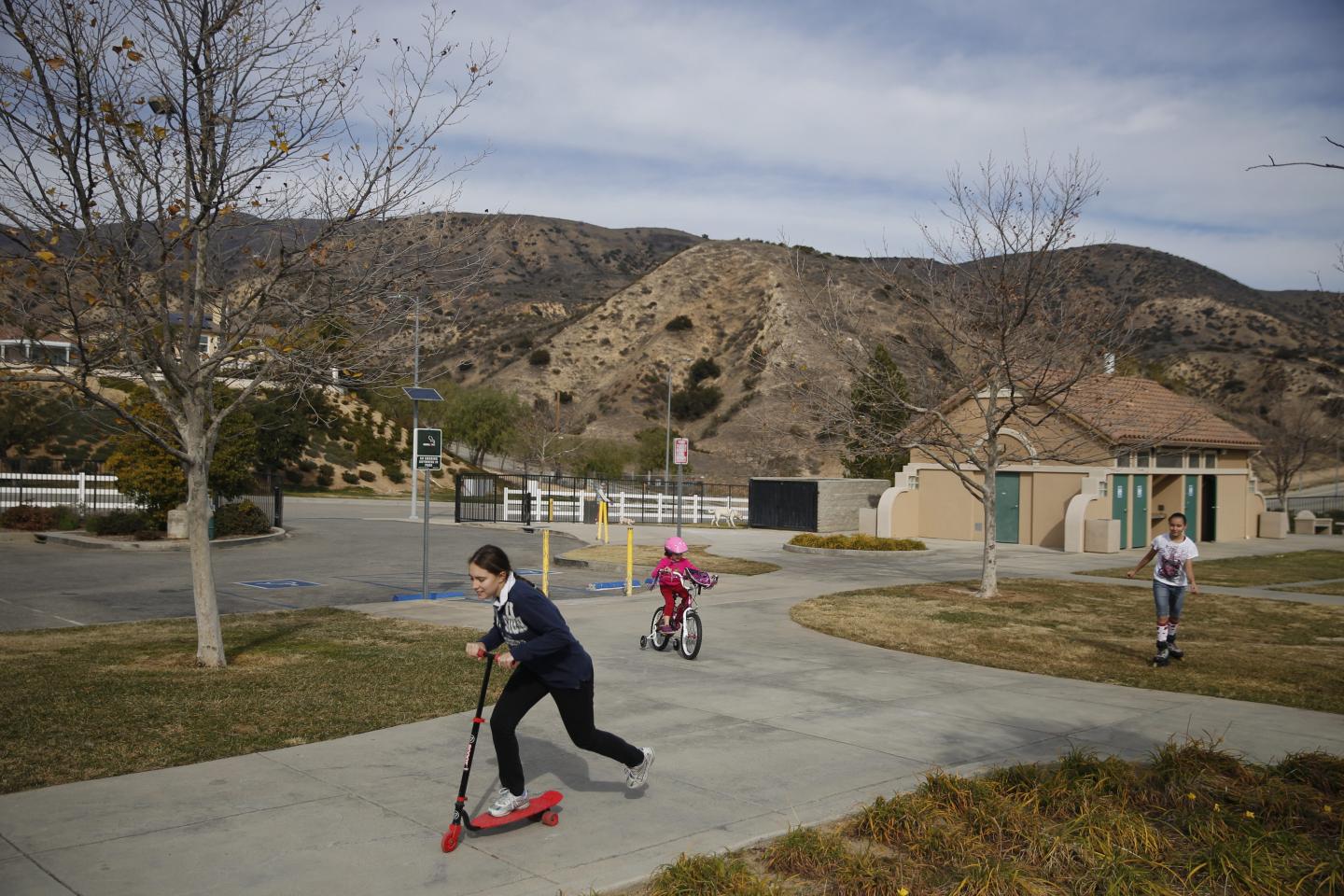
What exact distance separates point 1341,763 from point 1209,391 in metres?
79.3

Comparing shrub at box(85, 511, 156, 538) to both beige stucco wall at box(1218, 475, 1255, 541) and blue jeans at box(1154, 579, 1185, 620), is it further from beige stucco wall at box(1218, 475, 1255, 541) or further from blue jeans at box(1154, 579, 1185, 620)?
beige stucco wall at box(1218, 475, 1255, 541)

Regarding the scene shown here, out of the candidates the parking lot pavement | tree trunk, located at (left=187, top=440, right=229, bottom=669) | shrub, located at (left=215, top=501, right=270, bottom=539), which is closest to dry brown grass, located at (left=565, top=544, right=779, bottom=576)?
the parking lot pavement

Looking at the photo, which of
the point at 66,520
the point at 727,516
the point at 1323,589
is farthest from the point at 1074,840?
the point at 727,516

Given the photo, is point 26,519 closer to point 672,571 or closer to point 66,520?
point 66,520

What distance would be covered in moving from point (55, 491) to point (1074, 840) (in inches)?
1478

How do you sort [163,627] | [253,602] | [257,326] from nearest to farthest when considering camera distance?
1. [257,326]
2. [163,627]
3. [253,602]

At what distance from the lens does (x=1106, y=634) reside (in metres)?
14.4

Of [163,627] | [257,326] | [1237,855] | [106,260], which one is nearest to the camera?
[1237,855]

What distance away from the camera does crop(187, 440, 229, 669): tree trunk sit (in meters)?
10.1

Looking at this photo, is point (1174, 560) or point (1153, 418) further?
point (1153, 418)

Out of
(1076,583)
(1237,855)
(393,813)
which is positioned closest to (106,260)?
(393,813)

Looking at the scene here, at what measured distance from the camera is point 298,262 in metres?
10.3

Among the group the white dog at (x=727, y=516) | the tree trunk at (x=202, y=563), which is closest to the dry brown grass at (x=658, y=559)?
the tree trunk at (x=202, y=563)

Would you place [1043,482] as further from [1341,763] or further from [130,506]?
[130,506]
